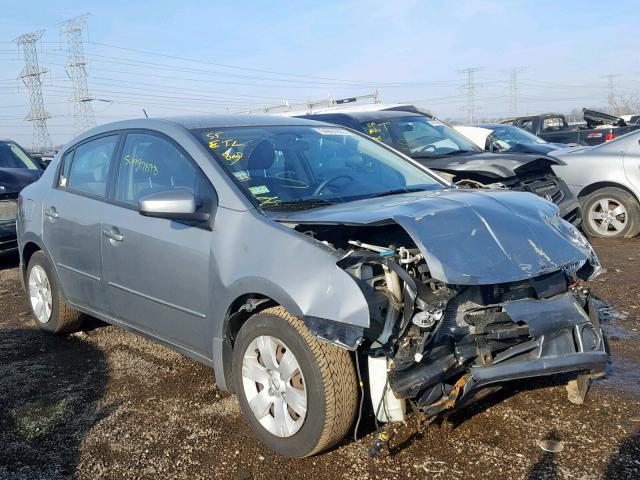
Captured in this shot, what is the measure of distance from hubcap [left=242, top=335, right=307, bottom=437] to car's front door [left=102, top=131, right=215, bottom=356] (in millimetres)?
412

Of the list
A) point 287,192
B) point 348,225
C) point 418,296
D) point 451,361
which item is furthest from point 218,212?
point 451,361

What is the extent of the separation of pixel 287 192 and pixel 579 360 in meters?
1.79

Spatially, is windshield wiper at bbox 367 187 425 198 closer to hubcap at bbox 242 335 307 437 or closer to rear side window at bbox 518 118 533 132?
hubcap at bbox 242 335 307 437

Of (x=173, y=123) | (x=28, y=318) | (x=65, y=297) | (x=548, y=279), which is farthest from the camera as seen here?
(x=28, y=318)

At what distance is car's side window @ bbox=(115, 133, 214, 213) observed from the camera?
12.0ft

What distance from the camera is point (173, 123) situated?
399cm

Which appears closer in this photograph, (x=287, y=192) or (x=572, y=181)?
(x=287, y=192)

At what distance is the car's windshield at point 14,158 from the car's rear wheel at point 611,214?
8.61 metres

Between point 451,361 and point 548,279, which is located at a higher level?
point 548,279

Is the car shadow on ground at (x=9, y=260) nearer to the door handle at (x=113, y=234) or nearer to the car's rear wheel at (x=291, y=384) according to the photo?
the door handle at (x=113, y=234)

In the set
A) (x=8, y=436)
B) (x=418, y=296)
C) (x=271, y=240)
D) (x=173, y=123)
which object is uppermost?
(x=173, y=123)

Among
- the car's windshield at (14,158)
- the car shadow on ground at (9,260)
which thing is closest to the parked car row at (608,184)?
the car shadow on ground at (9,260)

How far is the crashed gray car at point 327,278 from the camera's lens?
2.81 metres

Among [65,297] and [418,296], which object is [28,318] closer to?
[65,297]
